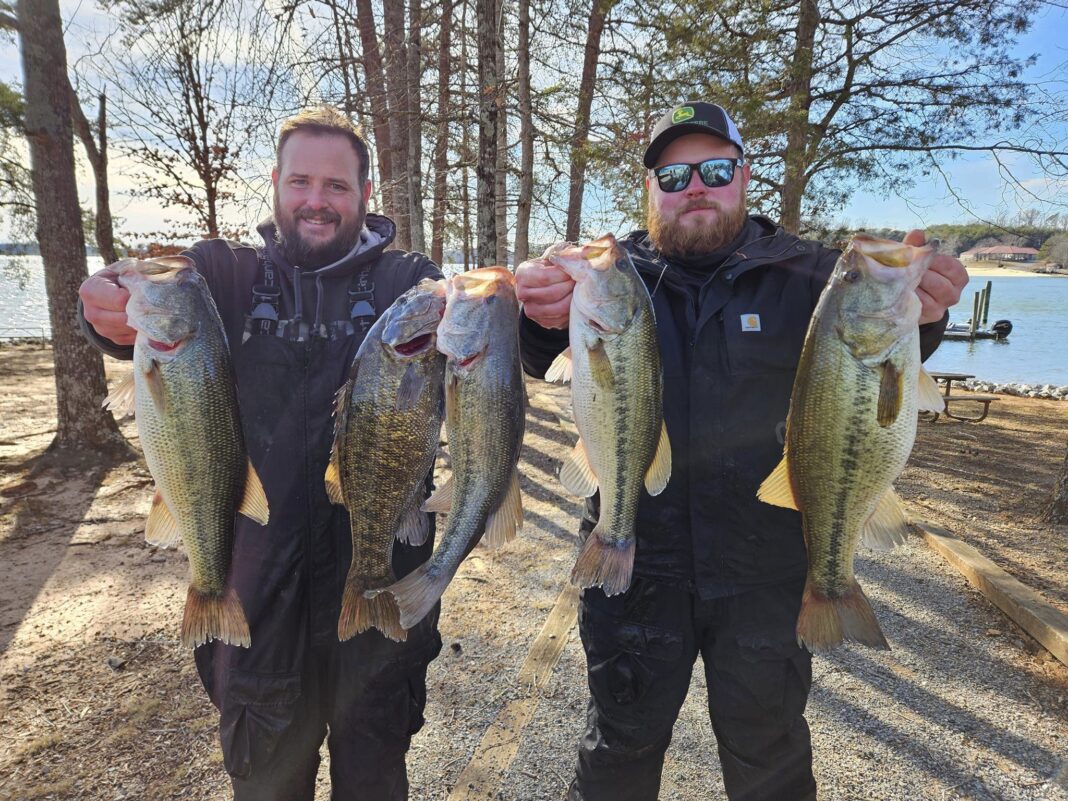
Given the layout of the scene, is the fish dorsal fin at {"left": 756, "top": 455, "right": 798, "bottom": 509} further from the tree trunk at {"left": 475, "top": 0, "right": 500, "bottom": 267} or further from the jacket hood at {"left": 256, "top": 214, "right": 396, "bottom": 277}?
the tree trunk at {"left": 475, "top": 0, "right": 500, "bottom": 267}

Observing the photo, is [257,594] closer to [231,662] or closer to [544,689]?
[231,662]

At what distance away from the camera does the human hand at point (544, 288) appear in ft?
7.84

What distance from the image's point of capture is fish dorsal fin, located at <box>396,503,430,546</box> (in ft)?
7.93

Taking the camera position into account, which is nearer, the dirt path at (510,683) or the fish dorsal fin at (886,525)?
the fish dorsal fin at (886,525)

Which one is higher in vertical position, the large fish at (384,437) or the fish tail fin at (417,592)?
the large fish at (384,437)

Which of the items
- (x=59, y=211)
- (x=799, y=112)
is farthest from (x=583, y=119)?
(x=59, y=211)

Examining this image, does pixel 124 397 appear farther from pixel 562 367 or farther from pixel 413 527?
pixel 562 367

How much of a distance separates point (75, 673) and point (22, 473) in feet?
17.6

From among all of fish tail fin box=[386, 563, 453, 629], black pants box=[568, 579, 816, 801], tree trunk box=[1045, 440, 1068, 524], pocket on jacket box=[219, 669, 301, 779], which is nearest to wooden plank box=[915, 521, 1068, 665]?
tree trunk box=[1045, 440, 1068, 524]

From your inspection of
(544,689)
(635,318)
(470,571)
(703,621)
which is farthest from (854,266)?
(470,571)

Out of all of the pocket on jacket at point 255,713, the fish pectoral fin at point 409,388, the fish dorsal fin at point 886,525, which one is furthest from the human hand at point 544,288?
the pocket on jacket at point 255,713

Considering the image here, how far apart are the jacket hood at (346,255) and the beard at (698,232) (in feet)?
4.58

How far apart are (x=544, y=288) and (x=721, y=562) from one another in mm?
1423

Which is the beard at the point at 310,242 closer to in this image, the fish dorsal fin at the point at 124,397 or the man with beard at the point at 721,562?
the fish dorsal fin at the point at 124,397
